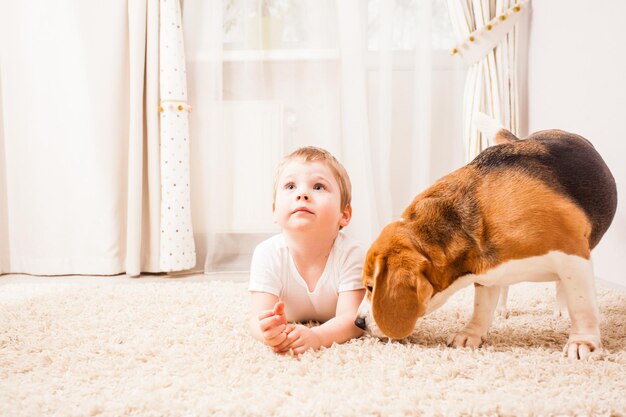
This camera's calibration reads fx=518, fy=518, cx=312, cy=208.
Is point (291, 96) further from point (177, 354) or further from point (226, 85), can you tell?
point (177, 354)

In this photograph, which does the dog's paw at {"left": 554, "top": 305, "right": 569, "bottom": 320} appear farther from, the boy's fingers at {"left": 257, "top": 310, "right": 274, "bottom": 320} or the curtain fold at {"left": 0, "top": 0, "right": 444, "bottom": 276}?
the curtain fold at {"left": 0, "top": 0, "right": 444, "bottom": 276}

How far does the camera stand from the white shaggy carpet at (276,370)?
86cm

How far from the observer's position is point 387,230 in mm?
1155

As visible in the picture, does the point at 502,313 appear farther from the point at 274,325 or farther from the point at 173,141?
the point at 173,141

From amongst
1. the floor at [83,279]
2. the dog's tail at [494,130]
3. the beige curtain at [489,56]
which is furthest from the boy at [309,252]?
the beige curtain at [489,56]

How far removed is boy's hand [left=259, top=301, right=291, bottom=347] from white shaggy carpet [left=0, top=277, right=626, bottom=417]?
4cm

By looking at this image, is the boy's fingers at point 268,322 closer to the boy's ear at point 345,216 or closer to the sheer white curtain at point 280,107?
the boy's ear at point 345,216

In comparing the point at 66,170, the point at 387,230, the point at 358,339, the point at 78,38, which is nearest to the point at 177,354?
the point at 358,339

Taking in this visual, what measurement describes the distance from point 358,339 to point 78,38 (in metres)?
2.11

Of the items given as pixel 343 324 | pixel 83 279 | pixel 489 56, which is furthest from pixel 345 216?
pixel 83 279

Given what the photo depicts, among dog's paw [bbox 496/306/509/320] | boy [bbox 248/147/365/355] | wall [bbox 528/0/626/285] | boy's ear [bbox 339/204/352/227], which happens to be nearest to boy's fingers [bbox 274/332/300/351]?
boy [bbox 248/147/365/355]

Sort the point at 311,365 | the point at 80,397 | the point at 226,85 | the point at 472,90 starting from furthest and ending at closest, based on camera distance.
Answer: the point at 226,85
the point at 472,90
the point at 311,365
the point at 80,397

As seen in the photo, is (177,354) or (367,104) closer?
(177,354)

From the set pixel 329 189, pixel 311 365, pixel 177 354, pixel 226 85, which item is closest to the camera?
pixel 311 365
